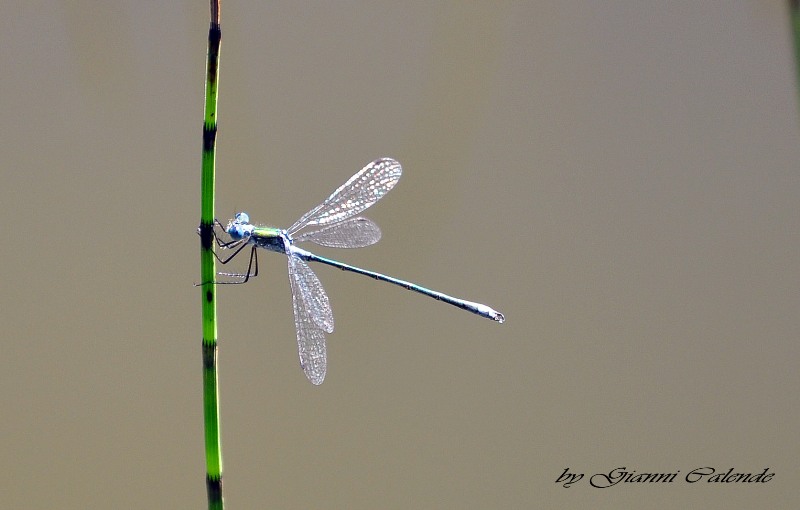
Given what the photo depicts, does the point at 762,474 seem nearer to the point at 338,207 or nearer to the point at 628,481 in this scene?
the point at 628,481

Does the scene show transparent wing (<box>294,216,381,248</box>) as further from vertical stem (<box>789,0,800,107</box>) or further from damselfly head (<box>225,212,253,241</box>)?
vertical stem (<box>789,0,800,107</box>)

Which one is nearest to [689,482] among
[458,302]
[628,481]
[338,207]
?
[628,481]

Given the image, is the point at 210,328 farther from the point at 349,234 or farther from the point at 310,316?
the point at 349,234

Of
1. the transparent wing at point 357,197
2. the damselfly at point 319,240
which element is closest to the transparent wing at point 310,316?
the damselfly at point 319,240

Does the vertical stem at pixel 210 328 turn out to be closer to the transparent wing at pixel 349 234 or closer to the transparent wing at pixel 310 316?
the transparent wing at pixel 310 316

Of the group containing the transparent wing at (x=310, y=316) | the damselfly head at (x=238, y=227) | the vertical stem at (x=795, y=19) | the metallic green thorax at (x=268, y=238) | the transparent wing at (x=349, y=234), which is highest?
the vertical stem at (x=795, y=19)

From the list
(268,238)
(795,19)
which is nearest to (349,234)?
(268,238)
